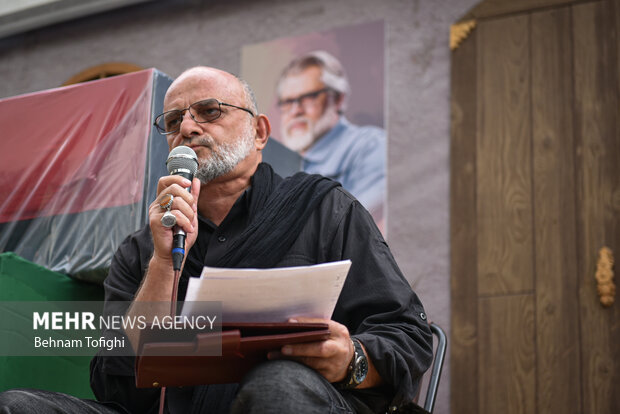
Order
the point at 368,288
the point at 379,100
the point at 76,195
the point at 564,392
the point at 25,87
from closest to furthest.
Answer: the point at 368,288, the point at 76,195, the point at 564,392, the point at 379,100, the point at 25,87

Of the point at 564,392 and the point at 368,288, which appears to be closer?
the point at 368,288

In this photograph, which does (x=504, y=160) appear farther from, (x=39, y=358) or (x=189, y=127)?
(x=39, y=358)

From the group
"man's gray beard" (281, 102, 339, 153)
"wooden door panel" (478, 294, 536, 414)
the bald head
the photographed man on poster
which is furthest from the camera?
"man's gray beard" (281, 102, 339, 153)

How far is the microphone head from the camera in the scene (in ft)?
5.17

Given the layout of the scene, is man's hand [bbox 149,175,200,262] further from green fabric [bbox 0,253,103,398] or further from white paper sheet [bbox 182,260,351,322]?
green fabric [bbox 0,253,103,398]

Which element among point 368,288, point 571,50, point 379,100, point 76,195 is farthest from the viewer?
point 379,100

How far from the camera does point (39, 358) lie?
220cm

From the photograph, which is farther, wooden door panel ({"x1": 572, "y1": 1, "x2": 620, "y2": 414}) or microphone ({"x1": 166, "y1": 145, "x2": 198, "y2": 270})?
wooden door panel ({"x1": 572, "y1": 1, "x2": 620, "y2": 414})

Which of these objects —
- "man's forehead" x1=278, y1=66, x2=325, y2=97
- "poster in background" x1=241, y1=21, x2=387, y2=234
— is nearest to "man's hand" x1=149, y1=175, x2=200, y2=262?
"poster in background" x1=241, y1=21, x2=387, y2=234

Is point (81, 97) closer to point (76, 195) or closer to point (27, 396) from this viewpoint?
point (76, 195)

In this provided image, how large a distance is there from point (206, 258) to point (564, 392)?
166 centimetres

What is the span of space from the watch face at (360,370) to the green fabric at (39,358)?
1205 millimetres

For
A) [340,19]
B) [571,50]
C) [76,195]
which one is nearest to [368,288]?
[76,195]

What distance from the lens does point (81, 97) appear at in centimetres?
250
